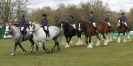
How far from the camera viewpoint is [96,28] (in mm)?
33312

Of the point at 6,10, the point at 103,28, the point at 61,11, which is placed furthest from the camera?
the point at 61,11

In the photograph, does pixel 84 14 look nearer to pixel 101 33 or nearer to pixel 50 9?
pixel 50 9

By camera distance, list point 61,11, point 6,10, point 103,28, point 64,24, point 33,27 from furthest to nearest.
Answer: point 61,11 → point 6,10 → point 103,28 → point 64,24 → point 33,27

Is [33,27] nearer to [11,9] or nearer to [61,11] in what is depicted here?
[11,9]

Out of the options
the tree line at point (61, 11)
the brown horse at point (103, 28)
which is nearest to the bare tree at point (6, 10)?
the tree line at point (61, 11)

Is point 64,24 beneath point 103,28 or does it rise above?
above

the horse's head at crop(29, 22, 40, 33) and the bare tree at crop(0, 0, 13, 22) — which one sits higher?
the horse's head at crop(29, 22, 40, 33)

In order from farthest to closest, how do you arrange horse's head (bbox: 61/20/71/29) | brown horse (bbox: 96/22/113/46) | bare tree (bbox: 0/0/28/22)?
bare tree (bbox: 0/0/28/22)
brown horse (bbox: 96/22/113/46)
horse's head (bbox: 61/20/71/29)

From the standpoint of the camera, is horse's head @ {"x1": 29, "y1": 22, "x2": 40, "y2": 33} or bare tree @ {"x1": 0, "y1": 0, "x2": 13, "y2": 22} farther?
bare tree @ {"x1": 0, "y1": 0, "x2": 13, "y2": 22}

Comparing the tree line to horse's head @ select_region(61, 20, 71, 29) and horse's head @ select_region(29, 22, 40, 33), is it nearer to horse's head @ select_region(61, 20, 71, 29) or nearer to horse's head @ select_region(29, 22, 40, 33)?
horse's head @ select_region(61, 20, 71, 29)

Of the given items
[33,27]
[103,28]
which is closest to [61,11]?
[103,28]

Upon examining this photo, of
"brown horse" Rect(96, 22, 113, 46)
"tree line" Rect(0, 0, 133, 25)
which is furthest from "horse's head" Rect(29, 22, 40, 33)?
"tree line" Rect(0, 0, 133, 25)

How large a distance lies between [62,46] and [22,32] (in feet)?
25.7

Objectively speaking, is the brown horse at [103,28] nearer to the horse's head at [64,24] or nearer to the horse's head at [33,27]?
the horse's head at [64,24]
